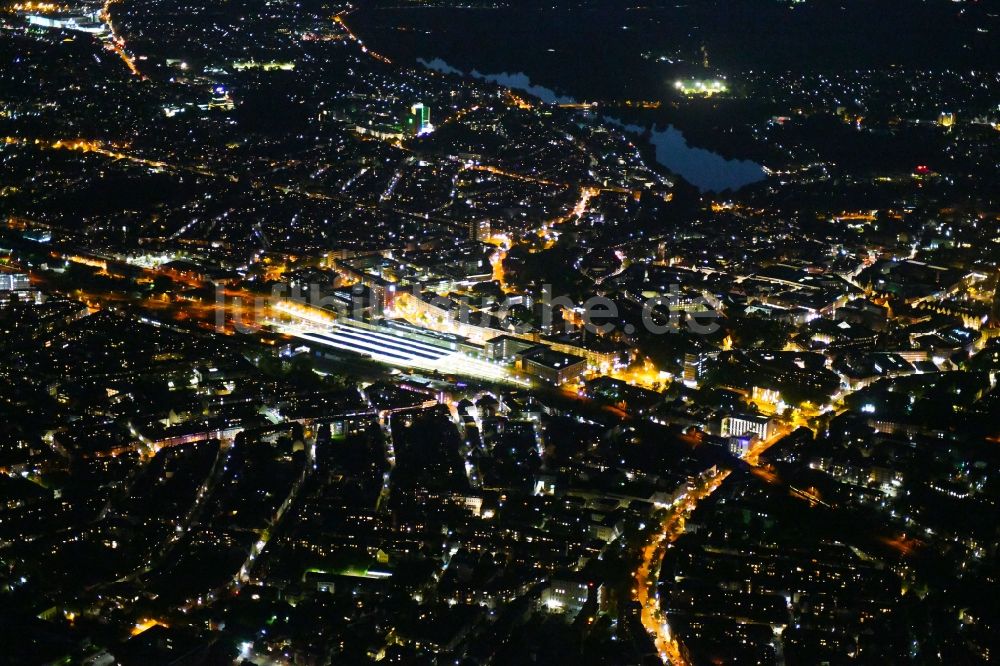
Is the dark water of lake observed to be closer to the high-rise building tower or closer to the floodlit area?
the high-rise building tower

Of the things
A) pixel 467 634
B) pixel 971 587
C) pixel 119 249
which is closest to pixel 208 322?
pixel 119 249

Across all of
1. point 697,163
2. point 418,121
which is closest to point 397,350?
point 697,163

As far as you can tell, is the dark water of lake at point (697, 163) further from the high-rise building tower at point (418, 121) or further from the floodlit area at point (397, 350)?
the floodlit area at point (397, 350)

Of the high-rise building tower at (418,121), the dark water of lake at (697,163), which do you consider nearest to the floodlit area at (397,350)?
the dark water of lake at (697,163)

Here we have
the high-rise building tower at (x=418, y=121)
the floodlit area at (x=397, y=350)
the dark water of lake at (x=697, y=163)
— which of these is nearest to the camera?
the floodlit area at (x=397, y=350)

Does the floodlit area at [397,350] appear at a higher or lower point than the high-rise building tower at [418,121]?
lower

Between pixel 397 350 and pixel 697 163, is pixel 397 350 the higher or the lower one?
the lower one

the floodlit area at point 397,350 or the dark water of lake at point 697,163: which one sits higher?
the dark water of lake at point 697,163

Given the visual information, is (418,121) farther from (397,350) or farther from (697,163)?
(397,350)

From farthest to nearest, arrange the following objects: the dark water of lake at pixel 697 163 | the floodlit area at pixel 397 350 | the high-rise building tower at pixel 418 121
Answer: the high-rise building tower at pixel 418 121, the dark water of lake at pixel 697 163, the floodlit area at pixel 397 350

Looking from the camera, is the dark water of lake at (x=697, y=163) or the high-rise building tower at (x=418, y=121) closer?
the dark water of lake at (x=697, y=163)

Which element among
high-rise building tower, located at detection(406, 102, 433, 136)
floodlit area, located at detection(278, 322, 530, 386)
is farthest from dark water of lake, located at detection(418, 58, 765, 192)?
floodlit area, located at detection(278, 322, 530, 386)
